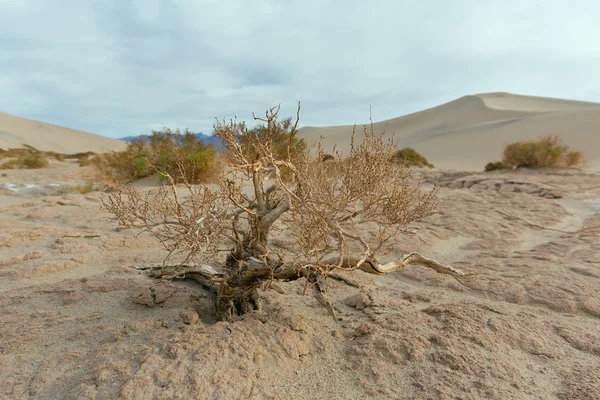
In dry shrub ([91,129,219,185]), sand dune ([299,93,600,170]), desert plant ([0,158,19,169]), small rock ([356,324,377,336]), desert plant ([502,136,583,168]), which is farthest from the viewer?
sand dune ([299,93,600,170])

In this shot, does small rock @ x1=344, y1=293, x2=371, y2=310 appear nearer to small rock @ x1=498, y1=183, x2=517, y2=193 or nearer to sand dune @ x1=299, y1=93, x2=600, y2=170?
sand dune @ x1=299, y1=93, x2=600, y2=170

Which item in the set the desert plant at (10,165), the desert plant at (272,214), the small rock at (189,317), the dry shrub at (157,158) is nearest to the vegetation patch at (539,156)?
the dry shrub at (157,158)

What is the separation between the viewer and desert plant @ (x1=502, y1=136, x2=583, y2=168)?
11.2 meters

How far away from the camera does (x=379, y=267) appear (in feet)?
Answer: 7.13

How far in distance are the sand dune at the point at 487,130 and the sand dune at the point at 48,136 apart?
1366 inches

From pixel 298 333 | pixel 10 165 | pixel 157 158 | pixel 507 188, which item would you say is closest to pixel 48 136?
pixel 10 165

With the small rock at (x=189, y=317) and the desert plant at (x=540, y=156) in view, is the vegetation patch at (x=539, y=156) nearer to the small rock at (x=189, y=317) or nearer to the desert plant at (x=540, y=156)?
the desert plant at (x=540, y=156)

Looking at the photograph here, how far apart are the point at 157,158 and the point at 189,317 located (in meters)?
7.08

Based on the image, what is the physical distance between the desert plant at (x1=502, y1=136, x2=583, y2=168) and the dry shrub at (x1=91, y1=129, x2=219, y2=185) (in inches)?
362

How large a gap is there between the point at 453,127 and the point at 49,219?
1494 inches

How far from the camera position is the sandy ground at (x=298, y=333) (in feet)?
6.00

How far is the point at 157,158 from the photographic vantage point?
877 centimetres

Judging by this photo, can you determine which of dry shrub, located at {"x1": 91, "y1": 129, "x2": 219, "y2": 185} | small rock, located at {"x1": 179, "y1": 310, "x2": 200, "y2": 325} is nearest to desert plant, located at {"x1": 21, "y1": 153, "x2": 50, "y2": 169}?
dry shrub, located at {"x1": 91, "y1": 129, "x2": 219, "y2": 185}

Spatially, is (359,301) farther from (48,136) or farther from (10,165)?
(48,136)
